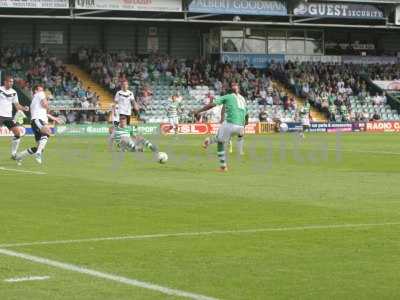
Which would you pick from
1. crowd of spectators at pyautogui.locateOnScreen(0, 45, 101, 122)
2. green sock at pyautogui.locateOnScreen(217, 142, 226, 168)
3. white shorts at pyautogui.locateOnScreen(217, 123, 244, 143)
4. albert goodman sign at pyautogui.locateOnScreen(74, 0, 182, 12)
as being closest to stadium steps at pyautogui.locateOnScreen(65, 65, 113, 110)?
crowd of spectators at pyautogui.locateOnScreen(0, 45, 101, 122)

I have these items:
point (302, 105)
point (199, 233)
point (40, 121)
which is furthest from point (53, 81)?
point (199, 233)

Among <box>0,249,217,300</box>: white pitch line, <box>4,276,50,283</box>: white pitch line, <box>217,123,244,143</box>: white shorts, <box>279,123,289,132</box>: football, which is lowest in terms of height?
<box>279,123,289,132</box>: football

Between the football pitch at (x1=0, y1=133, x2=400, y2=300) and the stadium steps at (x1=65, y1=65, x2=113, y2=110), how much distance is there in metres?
33.2

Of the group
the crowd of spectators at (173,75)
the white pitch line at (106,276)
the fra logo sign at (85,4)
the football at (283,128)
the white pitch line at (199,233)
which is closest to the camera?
the white pitch line at (106,276)

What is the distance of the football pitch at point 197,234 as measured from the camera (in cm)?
868

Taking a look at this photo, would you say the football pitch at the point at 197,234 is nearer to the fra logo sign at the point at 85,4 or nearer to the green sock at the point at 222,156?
the green sock at the point at 222,156

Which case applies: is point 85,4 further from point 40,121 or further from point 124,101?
point 40,121

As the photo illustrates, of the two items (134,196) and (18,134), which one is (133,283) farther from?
(18,134)

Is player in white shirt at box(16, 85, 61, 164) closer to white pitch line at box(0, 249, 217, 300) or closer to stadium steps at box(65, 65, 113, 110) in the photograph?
white pitch line at box(0, 249, 217, 300)

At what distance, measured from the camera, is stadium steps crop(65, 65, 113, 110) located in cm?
5531

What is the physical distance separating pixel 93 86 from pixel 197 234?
46.3 m

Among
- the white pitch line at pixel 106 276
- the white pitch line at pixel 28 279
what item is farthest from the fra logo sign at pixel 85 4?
the white pitch line at pixel 28 279

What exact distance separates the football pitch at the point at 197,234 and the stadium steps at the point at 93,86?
109ft

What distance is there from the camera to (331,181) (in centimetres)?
1983
